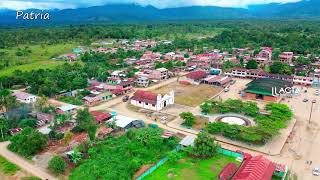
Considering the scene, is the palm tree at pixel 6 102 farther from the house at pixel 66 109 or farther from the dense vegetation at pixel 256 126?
the dense vegetation at pixel 256 126

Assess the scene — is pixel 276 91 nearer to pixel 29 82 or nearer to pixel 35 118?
pixel 35 118

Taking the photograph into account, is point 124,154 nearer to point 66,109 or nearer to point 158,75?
point 66,109

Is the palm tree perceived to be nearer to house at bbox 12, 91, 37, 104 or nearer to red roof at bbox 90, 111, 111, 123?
house at bbox 12, 91, 37, 104

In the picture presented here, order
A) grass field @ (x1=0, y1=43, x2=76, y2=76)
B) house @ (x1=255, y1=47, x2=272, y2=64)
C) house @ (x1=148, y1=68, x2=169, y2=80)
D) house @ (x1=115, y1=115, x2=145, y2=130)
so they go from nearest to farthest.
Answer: house @ (x1=115, y1=115, x2=145, y2=130) < house @ (x1=148, y1=68, x2=169, y2=80) < grass field @ (x1=0, y1=43, x2=76, y2=76) < house @ (x1=255, y1=47, x2=272, y2=64)

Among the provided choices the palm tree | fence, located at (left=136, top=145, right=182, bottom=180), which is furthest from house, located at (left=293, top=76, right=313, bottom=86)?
the palm tree

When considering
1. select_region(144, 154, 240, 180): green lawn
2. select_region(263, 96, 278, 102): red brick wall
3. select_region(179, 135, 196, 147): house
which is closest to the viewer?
select_region(144, 154, 240, 180): green lawn
